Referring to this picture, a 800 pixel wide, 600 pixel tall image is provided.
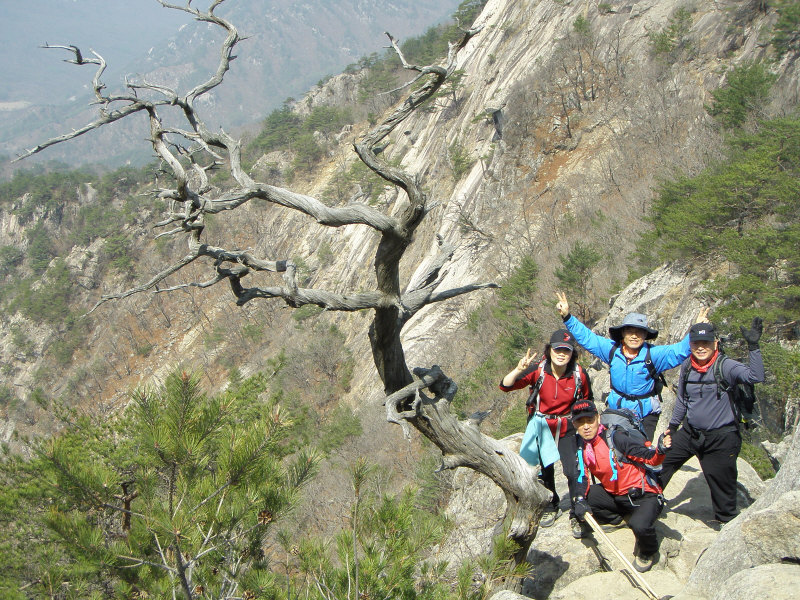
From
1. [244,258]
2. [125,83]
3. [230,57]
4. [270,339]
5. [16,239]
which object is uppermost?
[16,239]

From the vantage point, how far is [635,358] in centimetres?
414

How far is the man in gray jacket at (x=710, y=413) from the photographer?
382 cm

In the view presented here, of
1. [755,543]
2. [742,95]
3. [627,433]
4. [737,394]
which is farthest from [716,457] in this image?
[742,95]

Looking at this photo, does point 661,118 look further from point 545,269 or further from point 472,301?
point 472,301

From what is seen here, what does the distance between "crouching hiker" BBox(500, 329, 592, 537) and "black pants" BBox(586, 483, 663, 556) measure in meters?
0.18

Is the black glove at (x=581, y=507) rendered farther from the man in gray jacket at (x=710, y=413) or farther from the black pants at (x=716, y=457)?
the man in gray jacket at (x=710, y=413)

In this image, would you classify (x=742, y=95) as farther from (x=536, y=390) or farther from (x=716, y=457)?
(x=536, y=390)

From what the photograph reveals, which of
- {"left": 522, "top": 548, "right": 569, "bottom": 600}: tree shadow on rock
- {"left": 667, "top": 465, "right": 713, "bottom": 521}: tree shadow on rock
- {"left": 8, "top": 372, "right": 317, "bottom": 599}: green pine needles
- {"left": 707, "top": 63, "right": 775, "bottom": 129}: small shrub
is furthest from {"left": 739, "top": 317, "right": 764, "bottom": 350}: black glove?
{"left": 707, "top": 63, "right": 775, "bottom": 129}: small shrub

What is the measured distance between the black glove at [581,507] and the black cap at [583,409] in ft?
2.24

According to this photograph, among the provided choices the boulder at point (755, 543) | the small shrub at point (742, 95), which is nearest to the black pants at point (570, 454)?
the boulder at point (755, 543)

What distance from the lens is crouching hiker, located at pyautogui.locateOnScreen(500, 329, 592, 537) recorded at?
13.1ft

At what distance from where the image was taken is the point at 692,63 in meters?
21.1

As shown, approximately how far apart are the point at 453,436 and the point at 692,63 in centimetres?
2282

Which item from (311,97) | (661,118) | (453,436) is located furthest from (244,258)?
(311,97)
